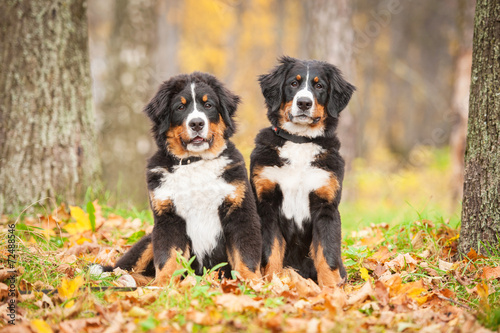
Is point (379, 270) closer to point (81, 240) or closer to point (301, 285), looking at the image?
point (301, 285)

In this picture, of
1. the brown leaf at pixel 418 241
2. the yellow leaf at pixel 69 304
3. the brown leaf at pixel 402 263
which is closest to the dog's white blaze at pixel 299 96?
the brown leaf at pixel 402 263

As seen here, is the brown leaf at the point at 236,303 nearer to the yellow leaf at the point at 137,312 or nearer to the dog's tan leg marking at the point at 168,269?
the yellow leaf at the point at 137,312

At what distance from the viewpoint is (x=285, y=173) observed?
12.2ft

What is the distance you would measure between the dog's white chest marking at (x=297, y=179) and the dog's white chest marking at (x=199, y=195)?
43cm

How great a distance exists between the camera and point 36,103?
499 cm

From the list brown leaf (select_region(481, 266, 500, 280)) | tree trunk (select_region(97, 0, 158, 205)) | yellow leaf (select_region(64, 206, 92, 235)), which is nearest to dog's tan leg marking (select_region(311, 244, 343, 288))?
brown leaf (select_region(481, 266, 500, 280))

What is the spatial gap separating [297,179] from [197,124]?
3.02 ft

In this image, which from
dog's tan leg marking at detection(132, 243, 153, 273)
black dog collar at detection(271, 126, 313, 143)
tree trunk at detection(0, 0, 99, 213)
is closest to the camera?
dog's tan leg marking at detection(132, 243, 153, 273)

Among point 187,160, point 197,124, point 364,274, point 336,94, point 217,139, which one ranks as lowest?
point 364,274

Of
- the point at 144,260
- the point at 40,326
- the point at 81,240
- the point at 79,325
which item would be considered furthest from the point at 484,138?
the point at 81,240

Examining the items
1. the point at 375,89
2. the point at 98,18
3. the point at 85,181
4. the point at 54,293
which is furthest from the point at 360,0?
the point at 54,293

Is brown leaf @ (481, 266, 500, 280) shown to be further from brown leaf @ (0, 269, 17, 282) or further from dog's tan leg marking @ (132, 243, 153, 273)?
brown leaf @ (0, 269, 17, 282)

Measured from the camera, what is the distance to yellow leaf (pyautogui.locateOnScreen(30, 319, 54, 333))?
2.38 meters

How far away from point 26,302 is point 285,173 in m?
2.05
